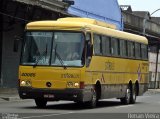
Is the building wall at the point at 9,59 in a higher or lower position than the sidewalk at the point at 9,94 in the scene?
higher

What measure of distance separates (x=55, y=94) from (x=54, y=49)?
1605 millimetres

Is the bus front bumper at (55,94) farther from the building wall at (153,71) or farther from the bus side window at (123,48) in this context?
the building wall at (153,71)

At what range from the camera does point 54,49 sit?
73.3 ft

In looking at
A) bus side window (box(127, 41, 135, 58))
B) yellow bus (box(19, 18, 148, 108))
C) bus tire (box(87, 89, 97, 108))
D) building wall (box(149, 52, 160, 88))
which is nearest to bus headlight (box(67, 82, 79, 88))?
yellow bus (box(19, 18, 148, 108))

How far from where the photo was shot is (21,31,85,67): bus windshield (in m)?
22.3

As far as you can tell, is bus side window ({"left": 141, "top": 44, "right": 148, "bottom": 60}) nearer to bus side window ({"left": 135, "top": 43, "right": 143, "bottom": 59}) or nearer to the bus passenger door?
bus side window ({"left": 135, "top": 43, "right": 143, "bottom": 59})

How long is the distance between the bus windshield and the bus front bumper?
93cm

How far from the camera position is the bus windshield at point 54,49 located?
22.3 metres

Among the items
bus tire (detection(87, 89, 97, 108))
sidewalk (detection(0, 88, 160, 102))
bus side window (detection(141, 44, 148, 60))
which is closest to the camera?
bus tire (detection(87, 89, 97, 108))

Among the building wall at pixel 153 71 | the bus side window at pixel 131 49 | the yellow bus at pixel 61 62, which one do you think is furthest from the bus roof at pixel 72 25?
the building wall at pixel 153 71

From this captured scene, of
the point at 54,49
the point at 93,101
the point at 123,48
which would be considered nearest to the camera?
the point at 54,49

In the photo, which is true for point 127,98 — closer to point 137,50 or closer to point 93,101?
point 137,50

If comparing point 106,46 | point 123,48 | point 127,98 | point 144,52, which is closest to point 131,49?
point 123,48

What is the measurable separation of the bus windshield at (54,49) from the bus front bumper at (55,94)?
93 centimetres
